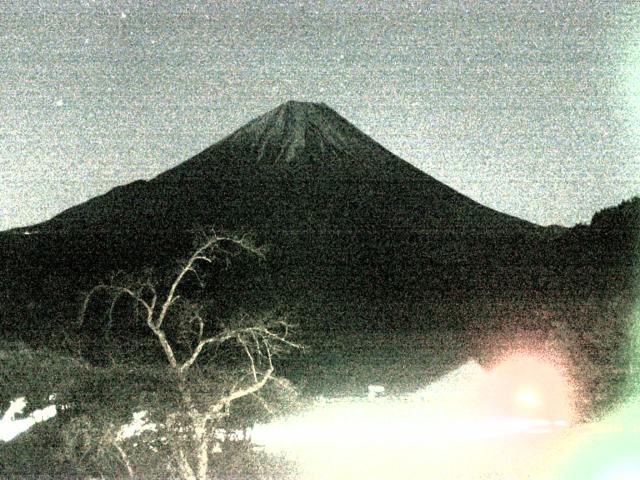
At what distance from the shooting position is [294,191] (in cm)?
7438

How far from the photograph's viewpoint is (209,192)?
77438 mm

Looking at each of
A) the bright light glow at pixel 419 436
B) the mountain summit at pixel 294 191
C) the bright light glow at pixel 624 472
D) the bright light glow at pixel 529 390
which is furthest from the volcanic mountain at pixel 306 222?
the bright light glow at pixel 624 472

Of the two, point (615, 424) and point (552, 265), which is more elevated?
point (552, 265)

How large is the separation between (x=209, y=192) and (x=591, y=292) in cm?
5554

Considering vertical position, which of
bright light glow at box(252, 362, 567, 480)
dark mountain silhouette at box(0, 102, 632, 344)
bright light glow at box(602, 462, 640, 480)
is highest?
dark mountain silhouette at box(0, 102, 632, 344)

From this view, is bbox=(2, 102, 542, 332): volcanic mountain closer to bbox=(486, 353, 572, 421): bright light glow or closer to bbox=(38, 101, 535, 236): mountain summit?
bbox=(38, 101, 535, 236): mountain summit

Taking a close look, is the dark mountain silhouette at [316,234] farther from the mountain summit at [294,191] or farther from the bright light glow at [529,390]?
the bright light glow at [529,390]

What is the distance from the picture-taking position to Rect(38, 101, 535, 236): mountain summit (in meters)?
69.9

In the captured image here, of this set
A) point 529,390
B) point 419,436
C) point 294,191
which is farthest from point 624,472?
point 294,191

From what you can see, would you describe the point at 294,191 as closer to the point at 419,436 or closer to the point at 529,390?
the point at 529,390

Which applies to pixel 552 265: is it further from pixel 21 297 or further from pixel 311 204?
pixel 311 204

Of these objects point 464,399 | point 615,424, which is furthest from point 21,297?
point 615,424

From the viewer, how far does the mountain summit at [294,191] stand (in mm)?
69875

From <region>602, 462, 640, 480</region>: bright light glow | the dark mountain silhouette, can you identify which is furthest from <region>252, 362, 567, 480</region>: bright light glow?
the dark mountain silhouette
